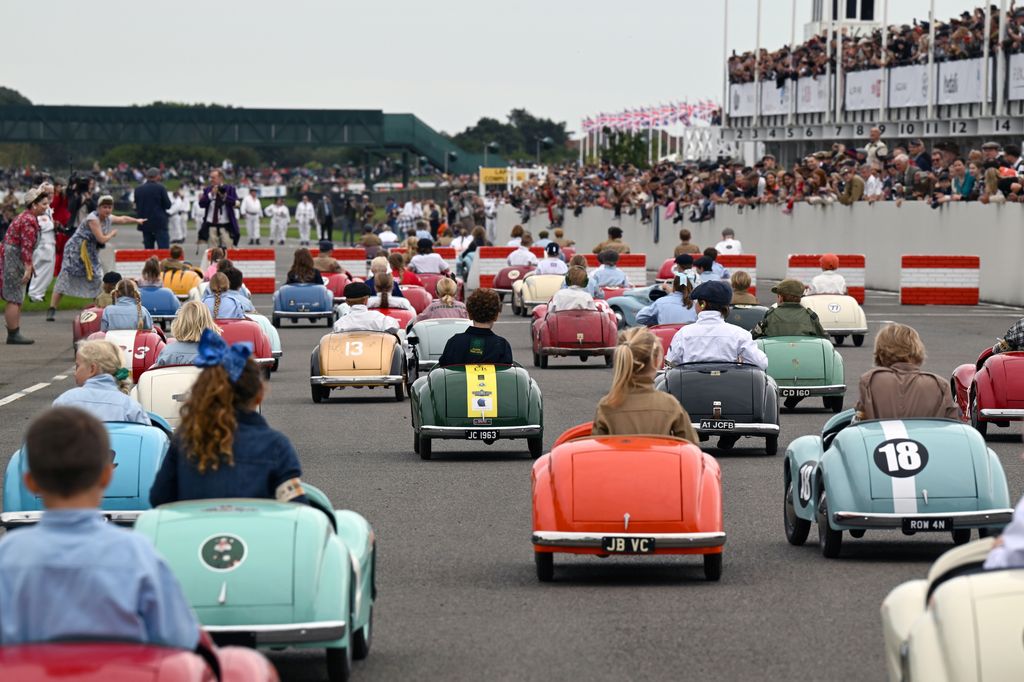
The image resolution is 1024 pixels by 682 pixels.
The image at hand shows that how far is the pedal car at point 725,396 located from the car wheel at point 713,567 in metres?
5.31

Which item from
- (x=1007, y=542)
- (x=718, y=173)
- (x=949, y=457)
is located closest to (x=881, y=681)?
(x=1007, y=542)

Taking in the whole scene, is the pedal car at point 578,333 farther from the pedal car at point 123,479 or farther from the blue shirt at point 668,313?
the pedal car at point 123,479

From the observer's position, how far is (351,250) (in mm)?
43125

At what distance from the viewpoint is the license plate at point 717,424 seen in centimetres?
1579

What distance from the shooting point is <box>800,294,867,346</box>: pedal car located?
2798cm

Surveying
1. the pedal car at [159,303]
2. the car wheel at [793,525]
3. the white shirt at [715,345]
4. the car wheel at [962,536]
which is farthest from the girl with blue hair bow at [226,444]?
the pedal car at [159,303]

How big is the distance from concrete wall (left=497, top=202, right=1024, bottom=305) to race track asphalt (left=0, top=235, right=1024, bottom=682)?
20015 millimetres

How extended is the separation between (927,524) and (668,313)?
439 inches

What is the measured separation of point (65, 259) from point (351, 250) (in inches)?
516

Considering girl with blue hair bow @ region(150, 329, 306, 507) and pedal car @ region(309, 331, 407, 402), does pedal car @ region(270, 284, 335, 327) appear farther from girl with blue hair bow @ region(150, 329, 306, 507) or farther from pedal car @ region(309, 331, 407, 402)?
girl with blue hair bow @ region(150, 329, 306, 507)

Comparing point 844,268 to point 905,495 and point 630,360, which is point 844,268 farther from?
point 630,360

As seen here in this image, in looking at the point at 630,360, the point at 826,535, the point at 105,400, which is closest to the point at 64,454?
the point at 630,360

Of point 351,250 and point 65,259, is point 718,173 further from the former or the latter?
point 65,259

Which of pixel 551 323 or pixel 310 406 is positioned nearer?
pixel 310 406
